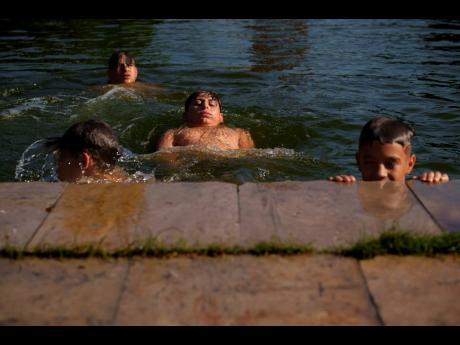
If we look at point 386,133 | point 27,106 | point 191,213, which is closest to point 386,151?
point 386,133

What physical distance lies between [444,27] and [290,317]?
Result: 539 inches

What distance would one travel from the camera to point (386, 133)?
441 centimetres

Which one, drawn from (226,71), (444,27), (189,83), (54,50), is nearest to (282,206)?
(189,83)

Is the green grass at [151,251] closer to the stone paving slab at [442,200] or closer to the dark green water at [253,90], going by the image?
the stone paving slab at [442,200]

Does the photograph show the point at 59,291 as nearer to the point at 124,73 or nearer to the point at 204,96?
the point at 204,96

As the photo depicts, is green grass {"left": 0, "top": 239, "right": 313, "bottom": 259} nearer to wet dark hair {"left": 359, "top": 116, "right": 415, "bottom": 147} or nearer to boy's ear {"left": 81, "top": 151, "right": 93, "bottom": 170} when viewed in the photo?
wet dark hair {"left": 359, "top": 116, "right": 415, "bottom": 147}

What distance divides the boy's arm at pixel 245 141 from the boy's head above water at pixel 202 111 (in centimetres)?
32

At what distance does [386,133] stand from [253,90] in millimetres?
4898

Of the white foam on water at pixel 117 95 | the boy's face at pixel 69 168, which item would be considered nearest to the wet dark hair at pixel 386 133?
A: the boy's face at pixel 69 168

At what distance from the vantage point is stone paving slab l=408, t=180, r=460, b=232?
313 cm

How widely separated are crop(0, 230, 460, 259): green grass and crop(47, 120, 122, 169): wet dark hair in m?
2.11

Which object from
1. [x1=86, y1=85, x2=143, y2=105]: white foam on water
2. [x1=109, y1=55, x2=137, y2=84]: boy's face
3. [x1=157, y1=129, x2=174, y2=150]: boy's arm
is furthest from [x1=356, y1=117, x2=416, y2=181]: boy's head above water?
[x1=109, y1=55, x2=137, y2=84]: boy's face
